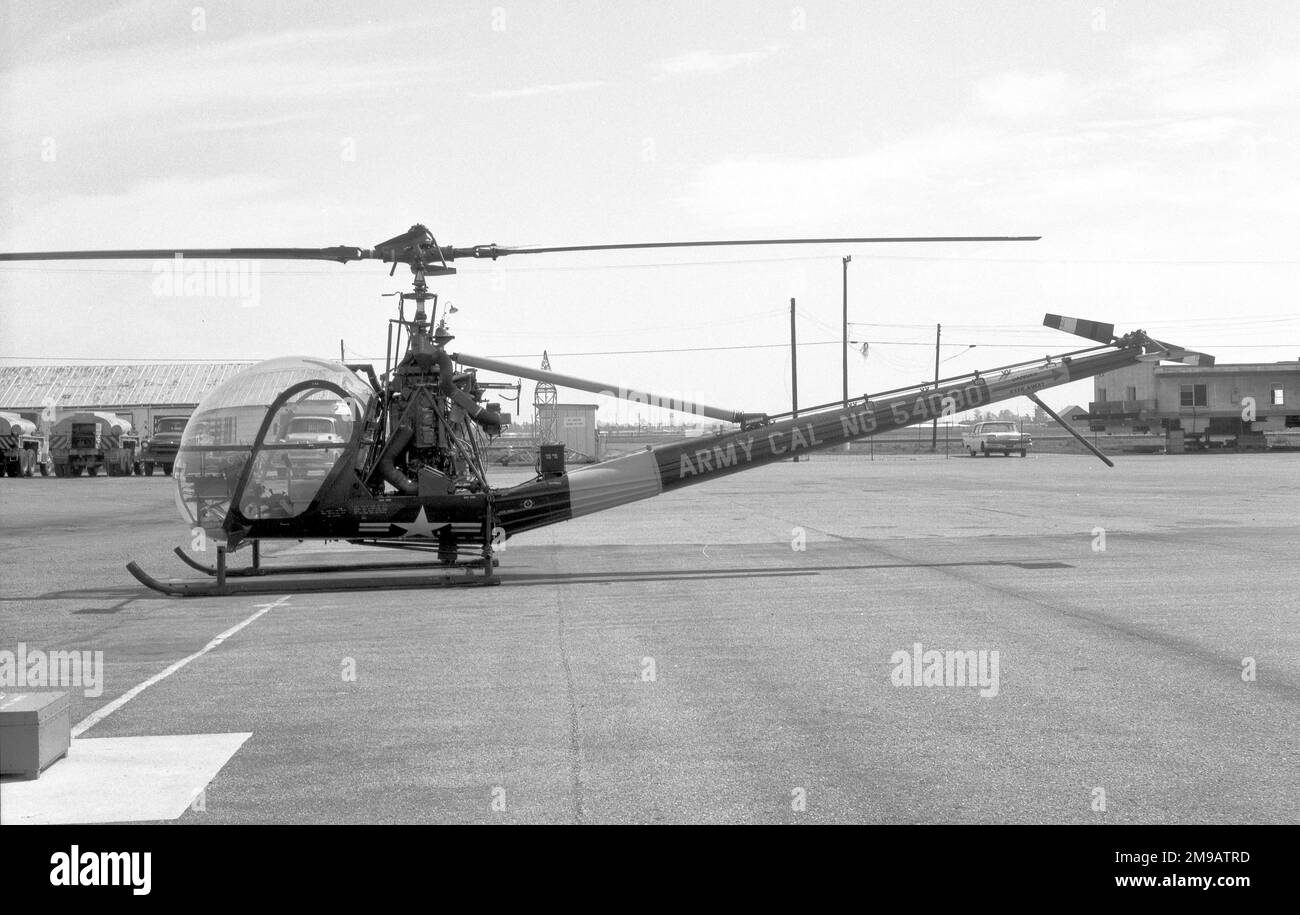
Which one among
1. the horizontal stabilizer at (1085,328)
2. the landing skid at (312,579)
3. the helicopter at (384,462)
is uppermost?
the horizontal stabilizer at (1085,328)

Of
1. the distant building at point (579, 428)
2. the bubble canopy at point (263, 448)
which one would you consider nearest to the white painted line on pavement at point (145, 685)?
the bubble canopy at point (263, 448)

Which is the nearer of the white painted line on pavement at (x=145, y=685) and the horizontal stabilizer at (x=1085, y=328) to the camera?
the white painted line on pavement at (x=145, y=685)

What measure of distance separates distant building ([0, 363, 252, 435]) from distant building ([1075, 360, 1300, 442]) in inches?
2446

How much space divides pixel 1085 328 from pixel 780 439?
4556 millimetres

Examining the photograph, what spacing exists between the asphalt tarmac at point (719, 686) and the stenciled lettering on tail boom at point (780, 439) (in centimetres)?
109

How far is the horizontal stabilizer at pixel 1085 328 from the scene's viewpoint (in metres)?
16.8

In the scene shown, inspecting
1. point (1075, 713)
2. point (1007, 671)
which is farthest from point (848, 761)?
point (1007, 671)

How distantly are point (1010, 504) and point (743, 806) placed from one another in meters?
22.2

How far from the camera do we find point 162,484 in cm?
4391
